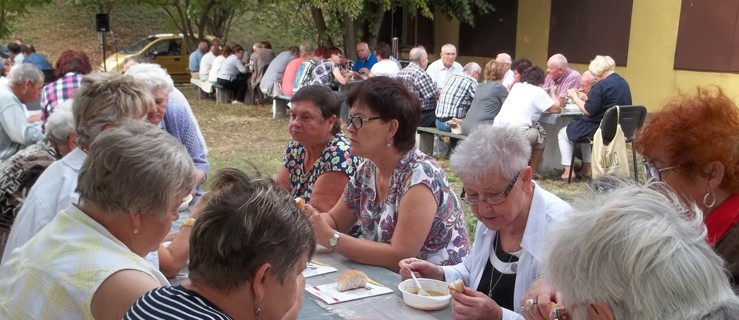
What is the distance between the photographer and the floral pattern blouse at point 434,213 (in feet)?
9.01

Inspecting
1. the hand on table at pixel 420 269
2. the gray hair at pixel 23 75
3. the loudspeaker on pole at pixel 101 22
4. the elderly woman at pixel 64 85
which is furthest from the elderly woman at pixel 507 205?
the loudspeaker on pole at pixel 101 22

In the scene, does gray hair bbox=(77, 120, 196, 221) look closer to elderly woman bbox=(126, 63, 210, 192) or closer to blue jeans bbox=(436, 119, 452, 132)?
elderly woman bbox=(126, 63, 210, 192)

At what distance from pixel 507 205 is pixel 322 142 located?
4.76 feet

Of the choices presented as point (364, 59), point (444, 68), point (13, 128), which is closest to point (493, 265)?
point (13, 128)

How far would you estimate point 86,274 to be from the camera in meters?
1.70

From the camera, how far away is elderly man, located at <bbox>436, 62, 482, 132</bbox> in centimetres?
830

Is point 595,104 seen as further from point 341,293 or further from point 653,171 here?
point 341,293

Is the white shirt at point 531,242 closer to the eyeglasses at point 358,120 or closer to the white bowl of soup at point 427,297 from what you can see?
the white bowl of soup at point 427,297

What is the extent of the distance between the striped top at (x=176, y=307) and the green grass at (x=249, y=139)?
13.5ft

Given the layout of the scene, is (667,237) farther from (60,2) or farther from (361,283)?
(60,2)

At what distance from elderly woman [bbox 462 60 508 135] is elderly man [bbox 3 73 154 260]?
17.4 ft

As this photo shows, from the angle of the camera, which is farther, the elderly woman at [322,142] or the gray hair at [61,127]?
the elderly woman at [322,142]

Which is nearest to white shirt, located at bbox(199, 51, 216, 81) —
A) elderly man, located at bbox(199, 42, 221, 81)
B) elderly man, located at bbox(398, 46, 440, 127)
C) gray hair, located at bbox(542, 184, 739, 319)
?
elderly man, located at bbox(199, 42, 221, 81)

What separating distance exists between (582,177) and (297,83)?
5.81 meters
